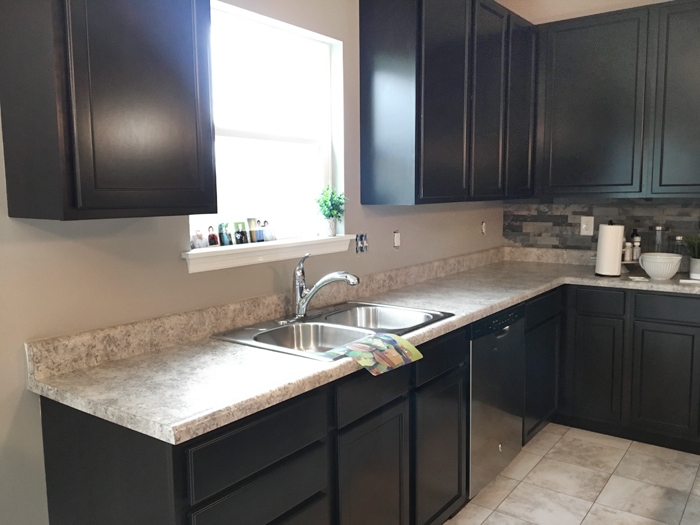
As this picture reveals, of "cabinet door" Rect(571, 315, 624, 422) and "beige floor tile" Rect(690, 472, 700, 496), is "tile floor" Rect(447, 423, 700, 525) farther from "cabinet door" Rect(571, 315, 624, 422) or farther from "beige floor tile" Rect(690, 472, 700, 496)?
"cabinet door" Rect(571, 315, 624, 422)

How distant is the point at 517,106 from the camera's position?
11.8 ft

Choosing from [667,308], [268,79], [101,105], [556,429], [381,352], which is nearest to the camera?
[101,105]

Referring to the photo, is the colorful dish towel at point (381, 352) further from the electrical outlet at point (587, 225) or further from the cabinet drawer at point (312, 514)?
the electrical outlet at point (587, 225)

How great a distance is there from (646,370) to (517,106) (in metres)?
1.72

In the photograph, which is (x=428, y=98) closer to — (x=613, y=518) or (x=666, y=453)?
(x=613, y=518)

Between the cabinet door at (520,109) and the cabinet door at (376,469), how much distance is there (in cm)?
192

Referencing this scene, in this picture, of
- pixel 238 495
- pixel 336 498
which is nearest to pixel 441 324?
pixel 336 498

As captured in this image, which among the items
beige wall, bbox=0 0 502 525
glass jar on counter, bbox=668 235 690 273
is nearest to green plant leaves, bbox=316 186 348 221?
beige wall, bbox=0 0 502 525

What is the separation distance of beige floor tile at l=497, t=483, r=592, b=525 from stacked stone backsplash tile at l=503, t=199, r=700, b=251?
1812 millimetres

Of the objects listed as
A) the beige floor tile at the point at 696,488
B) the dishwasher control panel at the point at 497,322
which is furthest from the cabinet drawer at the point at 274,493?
the beige floor tile at the point at 696,488

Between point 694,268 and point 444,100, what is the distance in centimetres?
178

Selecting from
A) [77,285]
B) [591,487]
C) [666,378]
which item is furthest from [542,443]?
[77,285]

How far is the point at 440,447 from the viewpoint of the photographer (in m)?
→ 2.40

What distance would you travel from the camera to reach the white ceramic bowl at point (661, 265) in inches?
133
